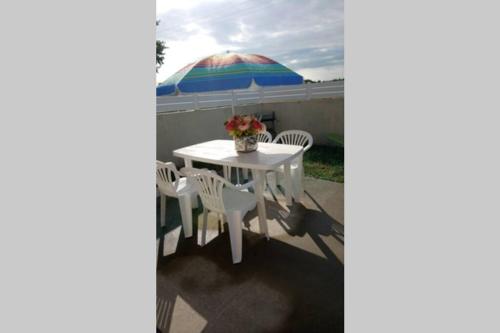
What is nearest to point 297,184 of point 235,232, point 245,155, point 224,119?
point 245,155

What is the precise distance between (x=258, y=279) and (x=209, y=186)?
0.79 metres

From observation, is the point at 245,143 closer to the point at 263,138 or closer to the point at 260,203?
the point at 260,203

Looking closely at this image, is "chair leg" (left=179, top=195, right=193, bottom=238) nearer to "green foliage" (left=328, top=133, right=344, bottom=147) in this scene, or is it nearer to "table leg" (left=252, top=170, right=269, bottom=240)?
"table leg" (left=252, top=170, right=269, bottom=240)

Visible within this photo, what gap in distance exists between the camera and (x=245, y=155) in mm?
2654

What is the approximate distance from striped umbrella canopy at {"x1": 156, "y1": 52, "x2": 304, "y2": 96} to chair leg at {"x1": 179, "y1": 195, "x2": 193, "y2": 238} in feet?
3.53

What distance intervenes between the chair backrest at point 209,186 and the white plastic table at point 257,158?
0.38 m

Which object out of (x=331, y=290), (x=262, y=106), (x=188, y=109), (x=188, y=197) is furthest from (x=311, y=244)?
(x=262, y=106)

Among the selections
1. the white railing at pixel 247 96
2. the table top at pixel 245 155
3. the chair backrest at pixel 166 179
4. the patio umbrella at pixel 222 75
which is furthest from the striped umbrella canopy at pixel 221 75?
the white railing at pixel 247 96

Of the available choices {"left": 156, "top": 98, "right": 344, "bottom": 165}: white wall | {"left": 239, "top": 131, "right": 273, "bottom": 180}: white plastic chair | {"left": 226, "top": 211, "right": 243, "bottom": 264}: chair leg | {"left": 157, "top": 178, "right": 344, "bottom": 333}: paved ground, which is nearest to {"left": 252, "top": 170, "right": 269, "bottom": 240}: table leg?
{"left": 157, "top": 178, "right": 344, "bottom": 333}: paved ground

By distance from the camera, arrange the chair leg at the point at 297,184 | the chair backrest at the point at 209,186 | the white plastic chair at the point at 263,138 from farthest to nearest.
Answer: the white plastic chair at the point at 263,138 → the chair leg at the point at 297,184 → the chair backrest at the point at 209,186

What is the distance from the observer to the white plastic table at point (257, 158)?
2.38 meters

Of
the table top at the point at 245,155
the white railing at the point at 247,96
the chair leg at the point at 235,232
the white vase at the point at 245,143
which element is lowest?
the chair leg at the point at 235,232

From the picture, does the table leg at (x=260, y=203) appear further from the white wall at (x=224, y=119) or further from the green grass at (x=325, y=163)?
the white wall at (x=224, y=119)
